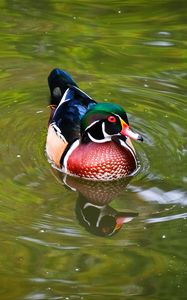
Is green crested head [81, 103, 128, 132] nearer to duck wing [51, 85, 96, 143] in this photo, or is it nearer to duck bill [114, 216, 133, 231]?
duck wing [51, 85, 96, 143]

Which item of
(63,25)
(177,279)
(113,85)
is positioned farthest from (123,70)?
(177,279)

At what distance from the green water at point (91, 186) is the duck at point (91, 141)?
0.43 feet

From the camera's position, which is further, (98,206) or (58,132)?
(58,132)

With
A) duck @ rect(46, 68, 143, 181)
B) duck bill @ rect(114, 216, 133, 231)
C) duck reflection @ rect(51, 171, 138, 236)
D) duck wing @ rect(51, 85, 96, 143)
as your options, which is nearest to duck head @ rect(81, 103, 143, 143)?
duck @ rect(46, 68, 143, 181)

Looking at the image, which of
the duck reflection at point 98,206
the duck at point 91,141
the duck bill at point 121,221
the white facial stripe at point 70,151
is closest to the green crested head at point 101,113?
the duck at point 91,141

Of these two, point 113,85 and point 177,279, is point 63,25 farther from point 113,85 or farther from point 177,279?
point 177,279

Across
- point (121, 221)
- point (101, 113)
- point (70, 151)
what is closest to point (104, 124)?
point (101, 113)

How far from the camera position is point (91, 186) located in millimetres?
8484

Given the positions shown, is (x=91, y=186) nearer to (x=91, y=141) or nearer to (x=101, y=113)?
(x=91, y=141)

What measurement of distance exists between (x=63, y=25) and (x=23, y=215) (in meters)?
4.44

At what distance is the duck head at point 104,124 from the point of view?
27.5ft

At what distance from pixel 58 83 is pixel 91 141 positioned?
37.4 inches

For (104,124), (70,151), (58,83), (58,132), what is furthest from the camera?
(58,83)

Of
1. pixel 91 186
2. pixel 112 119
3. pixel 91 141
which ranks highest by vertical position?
pixel 112 119
